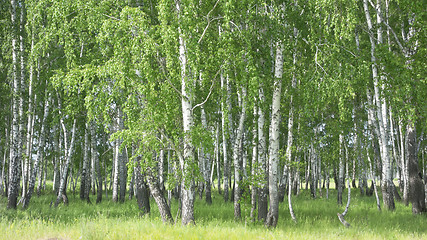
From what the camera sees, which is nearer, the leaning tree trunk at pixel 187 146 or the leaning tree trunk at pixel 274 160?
the leaning tree trunk at pixel 187 146

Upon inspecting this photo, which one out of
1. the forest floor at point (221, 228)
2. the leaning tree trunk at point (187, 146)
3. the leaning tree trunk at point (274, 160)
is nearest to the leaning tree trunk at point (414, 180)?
the forest floor at point (221, 228)

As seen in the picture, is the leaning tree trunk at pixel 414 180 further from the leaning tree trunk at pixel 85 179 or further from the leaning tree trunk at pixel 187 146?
the leaning tree trunk at pixel 85 179

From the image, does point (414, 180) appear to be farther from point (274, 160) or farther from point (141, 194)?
point (141, 194)

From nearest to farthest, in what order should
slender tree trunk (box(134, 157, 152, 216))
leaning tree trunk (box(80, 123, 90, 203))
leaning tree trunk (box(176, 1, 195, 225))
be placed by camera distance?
leaning tree trunk (box(176, 1, 195, 225))
slender tree trunk (box(134, 157, 152, 216))
leaning tree trunk (box(80, 123, 90, 203))

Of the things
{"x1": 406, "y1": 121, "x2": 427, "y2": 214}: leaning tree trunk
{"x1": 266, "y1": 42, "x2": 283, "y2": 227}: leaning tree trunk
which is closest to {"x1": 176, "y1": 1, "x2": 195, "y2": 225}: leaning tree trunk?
{"x1": 266, "y1": 42, "x2": 283, "y2": 227}: leaning tree trunk

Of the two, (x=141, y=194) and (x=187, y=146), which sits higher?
(x=187, y=146)

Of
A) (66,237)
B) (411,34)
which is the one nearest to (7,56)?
(66,237)

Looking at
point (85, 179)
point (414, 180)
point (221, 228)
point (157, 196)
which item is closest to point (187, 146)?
point (157, 196)

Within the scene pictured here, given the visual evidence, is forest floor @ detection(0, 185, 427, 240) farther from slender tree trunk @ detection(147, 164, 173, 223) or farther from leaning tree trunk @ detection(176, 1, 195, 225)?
leaning tree trunk @ detection(176, 1, 195, 225)

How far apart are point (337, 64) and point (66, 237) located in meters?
7.38

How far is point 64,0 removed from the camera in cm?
909

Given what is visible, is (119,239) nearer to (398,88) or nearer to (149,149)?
(149,149)

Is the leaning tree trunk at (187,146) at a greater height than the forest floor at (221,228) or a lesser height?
greater

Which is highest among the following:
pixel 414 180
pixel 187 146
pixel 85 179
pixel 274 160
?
pixel 187 146
